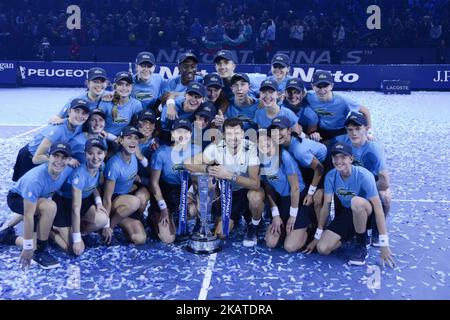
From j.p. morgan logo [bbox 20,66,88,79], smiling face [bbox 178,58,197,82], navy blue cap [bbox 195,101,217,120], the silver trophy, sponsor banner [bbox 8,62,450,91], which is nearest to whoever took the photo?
the silver trophy

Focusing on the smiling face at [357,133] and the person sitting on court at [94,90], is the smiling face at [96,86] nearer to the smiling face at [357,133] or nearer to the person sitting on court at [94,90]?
the person sitting on court at [94,90]

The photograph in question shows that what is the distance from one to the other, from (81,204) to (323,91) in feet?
10.4

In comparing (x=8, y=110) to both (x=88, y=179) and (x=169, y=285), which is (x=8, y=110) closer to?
(x=88, y=179)

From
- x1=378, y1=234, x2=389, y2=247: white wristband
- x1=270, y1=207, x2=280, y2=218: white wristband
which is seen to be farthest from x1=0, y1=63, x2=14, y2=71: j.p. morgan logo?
x1=378, y1=234, x2=389, y2=247: white wristband

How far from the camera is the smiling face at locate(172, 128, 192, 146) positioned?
6056mm

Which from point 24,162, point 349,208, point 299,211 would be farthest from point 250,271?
point 24,162

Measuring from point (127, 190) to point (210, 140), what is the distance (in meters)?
1.13

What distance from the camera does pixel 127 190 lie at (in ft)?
20.6

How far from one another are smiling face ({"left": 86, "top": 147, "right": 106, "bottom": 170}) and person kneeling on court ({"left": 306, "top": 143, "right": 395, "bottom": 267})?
7.85 feet

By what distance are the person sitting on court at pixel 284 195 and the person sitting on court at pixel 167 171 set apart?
833 millimetres

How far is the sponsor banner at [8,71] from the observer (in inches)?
908

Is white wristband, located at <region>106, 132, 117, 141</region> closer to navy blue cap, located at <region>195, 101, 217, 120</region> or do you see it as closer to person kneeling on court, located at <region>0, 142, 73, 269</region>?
person kneeling on court, located at <region>0, 142, 73, 269</region>
